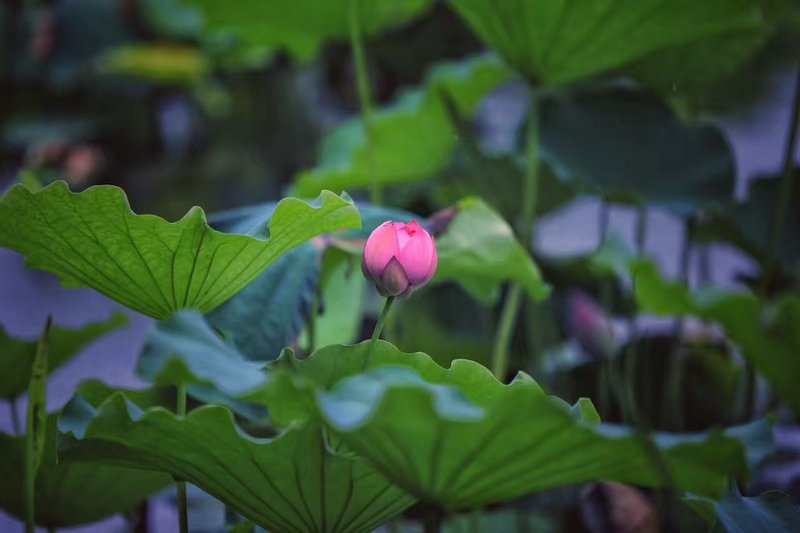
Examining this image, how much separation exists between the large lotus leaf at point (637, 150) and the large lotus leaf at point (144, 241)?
23.4 inches

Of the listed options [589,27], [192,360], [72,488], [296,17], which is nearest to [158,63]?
[296,17]

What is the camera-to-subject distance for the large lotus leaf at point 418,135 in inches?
42.7

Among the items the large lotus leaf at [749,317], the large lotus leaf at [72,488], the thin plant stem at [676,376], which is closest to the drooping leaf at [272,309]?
the large lotus leaf at [72,488]

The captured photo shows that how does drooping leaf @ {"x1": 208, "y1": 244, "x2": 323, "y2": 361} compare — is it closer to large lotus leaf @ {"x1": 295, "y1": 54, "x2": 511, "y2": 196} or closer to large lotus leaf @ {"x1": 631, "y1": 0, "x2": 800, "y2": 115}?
large lotus leaf @ {"x1": 295, "y1": 54, "x2": 511, "y2": 196}

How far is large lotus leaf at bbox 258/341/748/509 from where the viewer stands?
39 centimetres

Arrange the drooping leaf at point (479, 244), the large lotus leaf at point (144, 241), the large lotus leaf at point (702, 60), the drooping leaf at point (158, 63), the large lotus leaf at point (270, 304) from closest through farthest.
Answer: the large lotus leaf at point (144, 241) < the large lotus leaf at point (270, 304) < the drooping leaf at point (479, 244) < the large lotus leaf at point (702, 60) < the drooping leaf at point (158, 63)

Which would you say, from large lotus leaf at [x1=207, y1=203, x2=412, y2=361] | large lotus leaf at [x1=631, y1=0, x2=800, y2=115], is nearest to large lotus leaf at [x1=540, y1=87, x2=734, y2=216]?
large lotus leaf at [x1=631, y1=0, x2=800, y2=115]

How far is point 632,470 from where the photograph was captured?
462mm

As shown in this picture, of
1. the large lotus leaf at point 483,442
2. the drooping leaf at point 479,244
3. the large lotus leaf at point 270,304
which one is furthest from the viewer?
the drooping leaf at point 479,244

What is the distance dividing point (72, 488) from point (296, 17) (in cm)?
64

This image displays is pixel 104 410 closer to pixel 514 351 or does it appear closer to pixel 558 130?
pixel 558 130

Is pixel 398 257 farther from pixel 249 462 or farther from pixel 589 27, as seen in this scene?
pixel 589 27

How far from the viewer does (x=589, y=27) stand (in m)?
0.82

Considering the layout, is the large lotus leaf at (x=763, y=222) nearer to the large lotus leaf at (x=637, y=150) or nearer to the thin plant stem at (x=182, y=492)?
the large lotus leaf at (x=637, y=150)
